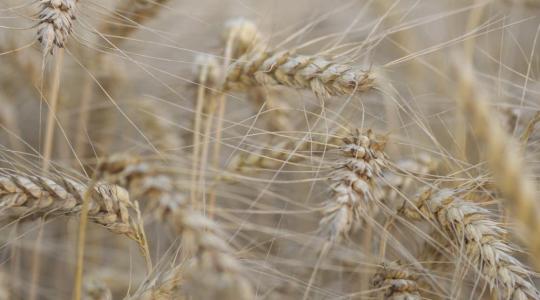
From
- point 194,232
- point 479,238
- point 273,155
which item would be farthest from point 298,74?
point 194,232

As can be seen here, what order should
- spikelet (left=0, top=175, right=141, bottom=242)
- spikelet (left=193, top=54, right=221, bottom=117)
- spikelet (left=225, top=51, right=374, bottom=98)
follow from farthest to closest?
spikelet (left=193, top=54, right=221, bottom=117), spikelet (left=225, top=51, right=374, bottom=98), spikelet (left=0, top=175, right=141, bottom=242)

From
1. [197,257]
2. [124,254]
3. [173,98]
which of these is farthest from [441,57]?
[197,257]

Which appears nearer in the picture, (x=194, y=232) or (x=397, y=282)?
(x=194, y=232)

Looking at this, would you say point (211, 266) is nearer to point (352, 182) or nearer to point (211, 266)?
point (211, 266)

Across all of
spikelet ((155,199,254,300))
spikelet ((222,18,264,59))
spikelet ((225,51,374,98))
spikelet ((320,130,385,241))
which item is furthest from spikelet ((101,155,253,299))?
spikelet ((222,18,264,59))

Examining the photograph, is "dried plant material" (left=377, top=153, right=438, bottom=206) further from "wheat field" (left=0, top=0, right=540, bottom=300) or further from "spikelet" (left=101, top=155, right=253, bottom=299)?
"spikelet" (left=101, top=155, right=253, bottom=299)

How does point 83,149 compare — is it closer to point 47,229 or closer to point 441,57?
point 47,229
